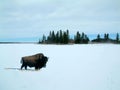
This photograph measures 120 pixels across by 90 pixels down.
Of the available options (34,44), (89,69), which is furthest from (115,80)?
(34,44)

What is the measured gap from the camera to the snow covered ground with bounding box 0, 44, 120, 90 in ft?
9.62

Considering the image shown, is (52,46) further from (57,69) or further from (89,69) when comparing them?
(89,69)

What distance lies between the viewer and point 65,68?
3297 mm

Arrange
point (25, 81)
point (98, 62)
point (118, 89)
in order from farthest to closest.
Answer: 1. point (98, 62)
2. point (25, 81)
3. point (118, 89)

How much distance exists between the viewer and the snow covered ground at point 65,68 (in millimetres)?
2934

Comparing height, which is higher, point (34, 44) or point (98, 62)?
point (34, 44)

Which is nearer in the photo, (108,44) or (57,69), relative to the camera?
(57,69)

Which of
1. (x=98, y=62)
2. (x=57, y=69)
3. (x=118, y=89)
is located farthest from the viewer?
(x=98, y=62)

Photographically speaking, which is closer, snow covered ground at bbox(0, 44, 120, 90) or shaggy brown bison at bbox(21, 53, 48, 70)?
snow covered ground at bbox(0, 44, 120, 90)

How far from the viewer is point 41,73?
316cm

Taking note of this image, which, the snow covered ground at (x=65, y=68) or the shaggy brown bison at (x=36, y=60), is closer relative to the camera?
the snow covered ground at (x=65, y=68)

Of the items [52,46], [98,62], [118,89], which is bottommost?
[118,89]

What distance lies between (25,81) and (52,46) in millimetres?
667

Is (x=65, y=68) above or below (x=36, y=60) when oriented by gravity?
below
